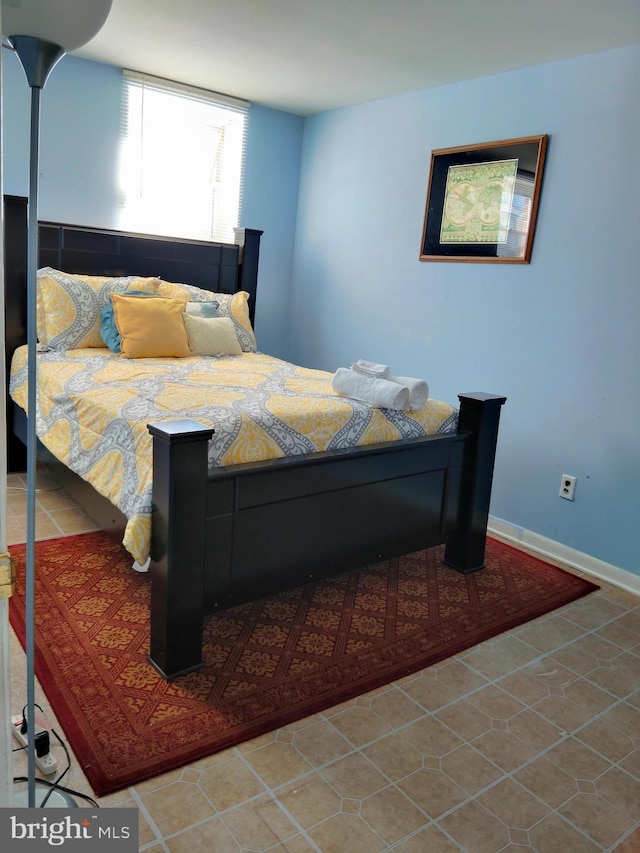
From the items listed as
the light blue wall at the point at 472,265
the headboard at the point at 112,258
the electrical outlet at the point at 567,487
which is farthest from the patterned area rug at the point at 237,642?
the headboard at the point at 112,258

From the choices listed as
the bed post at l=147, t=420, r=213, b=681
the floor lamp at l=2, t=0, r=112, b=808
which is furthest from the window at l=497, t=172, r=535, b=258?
the floor lamp at l=2, t=0, r=112, b=808

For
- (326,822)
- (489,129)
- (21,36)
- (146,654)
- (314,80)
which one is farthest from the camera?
(314,80)

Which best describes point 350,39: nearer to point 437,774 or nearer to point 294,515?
point 294,515

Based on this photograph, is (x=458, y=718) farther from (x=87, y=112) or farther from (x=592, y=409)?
(x=87, y=112)

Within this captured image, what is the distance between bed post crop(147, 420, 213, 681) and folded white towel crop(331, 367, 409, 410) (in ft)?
2.74

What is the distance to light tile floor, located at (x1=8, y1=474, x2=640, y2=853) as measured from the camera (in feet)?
4.81

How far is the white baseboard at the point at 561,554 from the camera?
2820 millimetres

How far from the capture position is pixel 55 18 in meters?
1.10

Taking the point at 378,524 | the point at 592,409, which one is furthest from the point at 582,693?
the point at 592,409

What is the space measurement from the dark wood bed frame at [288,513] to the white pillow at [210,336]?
94 cm

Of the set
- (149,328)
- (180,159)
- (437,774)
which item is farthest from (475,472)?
(180,159)

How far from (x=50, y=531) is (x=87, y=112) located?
233cm

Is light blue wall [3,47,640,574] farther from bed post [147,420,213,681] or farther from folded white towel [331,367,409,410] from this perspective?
bed post [147,420,213,681]

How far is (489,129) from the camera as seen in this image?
3309 millimetres
